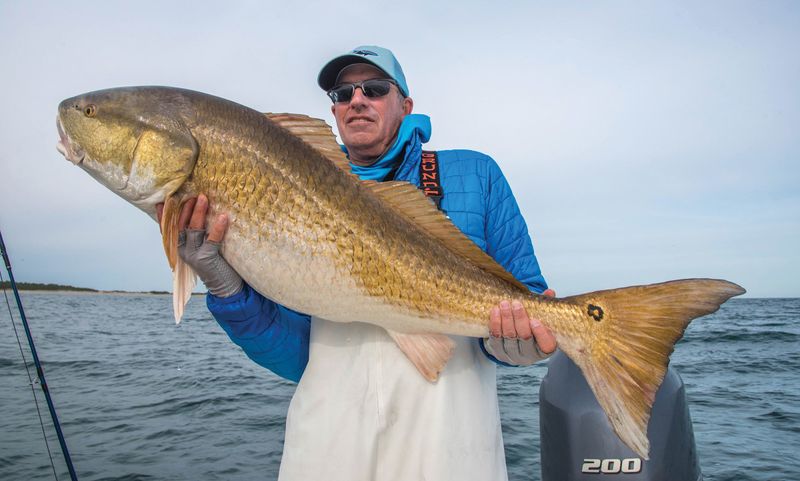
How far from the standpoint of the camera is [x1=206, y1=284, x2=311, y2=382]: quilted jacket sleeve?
2.85 metres

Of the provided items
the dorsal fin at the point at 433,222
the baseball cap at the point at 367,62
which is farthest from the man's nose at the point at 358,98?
the dorsal fin at the point at 433,222

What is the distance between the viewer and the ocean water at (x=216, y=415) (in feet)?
24.2

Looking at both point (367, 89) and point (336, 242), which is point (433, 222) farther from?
point (367, 89)

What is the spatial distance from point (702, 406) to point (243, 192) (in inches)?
434

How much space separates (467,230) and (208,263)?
4.71 ft

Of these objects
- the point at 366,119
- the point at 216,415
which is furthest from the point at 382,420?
the point at 216,415

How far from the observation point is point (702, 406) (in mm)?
10555

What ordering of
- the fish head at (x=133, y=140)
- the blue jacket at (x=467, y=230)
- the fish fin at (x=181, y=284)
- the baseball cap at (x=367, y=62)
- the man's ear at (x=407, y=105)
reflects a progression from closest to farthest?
the fish head at (x=133, y=140) < the fish fin at (x=181, y=284) < the blue jacket at (x=467, y=230) < the baseball cap at (x=367, y=62) < the man's ear at (x=407, y=105)

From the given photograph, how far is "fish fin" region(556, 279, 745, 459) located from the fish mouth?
99.1 inches

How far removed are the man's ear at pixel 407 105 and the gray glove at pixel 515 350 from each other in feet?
5.45

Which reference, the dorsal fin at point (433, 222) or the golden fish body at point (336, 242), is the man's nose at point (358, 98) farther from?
the dorsal fin at point (433, 222)

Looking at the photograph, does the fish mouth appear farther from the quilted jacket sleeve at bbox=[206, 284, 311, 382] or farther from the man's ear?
the man's ear

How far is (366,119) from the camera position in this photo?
334 centimetres

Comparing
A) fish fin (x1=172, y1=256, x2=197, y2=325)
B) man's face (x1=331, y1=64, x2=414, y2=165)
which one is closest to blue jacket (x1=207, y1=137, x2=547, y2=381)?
man's face (x1=331, y1=64, x2=414, y2=165)
